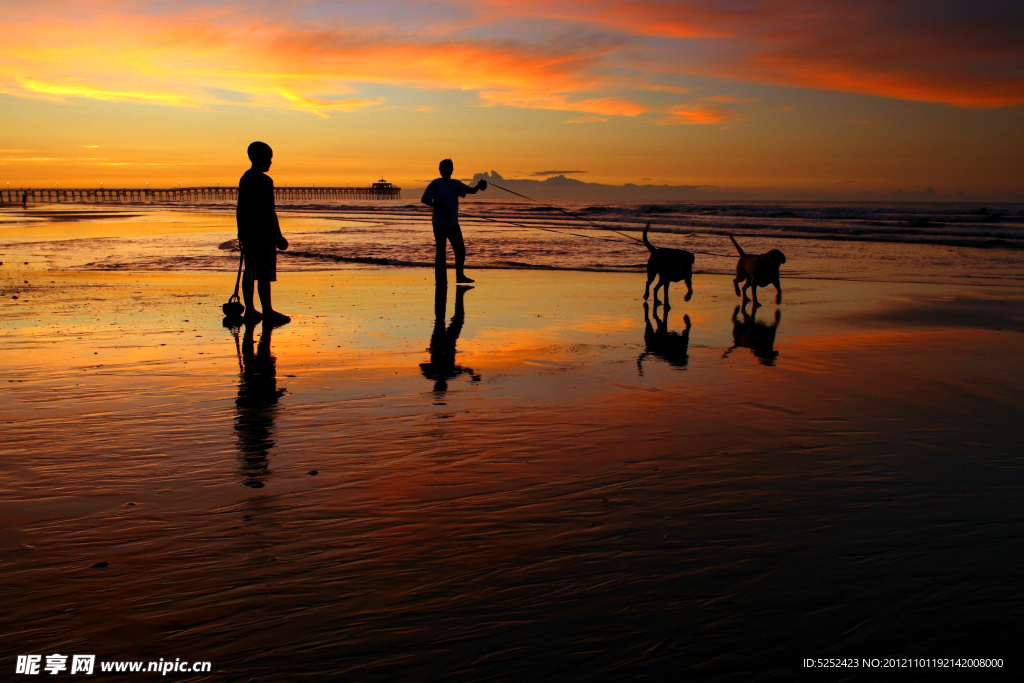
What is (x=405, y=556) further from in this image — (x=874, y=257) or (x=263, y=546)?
(x=874, y=257)

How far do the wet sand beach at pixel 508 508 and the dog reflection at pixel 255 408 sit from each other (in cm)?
3

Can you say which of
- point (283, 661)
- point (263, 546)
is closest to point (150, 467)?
point (263, 546)

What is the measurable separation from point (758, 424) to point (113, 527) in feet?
11.6

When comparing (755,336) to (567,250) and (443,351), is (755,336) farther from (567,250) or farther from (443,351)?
(567,250)

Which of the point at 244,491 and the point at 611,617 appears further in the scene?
the point at 244,491

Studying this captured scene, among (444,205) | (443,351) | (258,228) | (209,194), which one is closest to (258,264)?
(258,228)

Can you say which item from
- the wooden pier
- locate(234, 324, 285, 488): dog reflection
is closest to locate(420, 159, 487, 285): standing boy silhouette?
locate(234, 324, 285, 488): dog reflection

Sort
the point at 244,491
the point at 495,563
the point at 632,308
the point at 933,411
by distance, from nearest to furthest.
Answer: the point at 495,563 → the point at 244,491 → the point at 933,411 → the point at 632,308

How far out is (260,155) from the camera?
353 inches

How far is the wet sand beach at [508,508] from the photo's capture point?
2.38 metres

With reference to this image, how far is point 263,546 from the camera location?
9.73ft

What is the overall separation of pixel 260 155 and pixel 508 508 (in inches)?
272

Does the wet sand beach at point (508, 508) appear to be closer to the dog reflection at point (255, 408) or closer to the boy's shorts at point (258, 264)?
the dog reflection at point (255, 408)

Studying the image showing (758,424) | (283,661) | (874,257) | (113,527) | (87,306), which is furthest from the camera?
(874,257)
